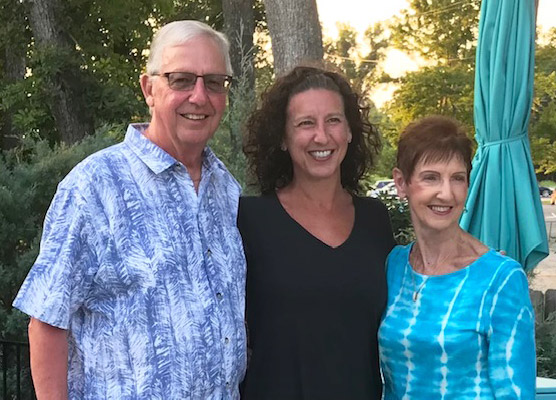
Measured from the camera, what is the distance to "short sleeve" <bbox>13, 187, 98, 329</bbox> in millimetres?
2023

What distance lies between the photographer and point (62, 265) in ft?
6.62

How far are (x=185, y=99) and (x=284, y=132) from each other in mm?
564

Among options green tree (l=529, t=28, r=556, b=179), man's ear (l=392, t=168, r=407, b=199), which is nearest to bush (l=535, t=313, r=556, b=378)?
man's ear (l=392, t=168, r=407, b=199)

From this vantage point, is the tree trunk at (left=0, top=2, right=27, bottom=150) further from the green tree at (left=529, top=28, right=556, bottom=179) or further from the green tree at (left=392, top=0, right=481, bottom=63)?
the green tree at (left=529, top=28, right=556, bottom=179)

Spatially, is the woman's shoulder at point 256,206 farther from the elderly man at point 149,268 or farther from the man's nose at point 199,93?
the man's nose at point 199,93

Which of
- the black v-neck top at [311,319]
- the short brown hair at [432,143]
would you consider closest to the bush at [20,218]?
the black v-neck top at [311,319]

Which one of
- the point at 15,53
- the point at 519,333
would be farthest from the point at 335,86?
the point at 15,53

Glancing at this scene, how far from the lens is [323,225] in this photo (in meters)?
2.66

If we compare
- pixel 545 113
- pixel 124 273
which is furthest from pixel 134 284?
pixel 545 113

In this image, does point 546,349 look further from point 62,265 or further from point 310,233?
point 62,265

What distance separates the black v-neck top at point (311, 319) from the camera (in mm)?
2475

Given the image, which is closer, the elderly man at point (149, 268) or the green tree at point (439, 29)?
the elderly man at point (149, 268)

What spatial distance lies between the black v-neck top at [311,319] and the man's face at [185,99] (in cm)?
52

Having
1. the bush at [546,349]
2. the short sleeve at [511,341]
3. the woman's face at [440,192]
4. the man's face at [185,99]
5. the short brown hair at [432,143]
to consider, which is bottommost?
the bush at [546,349]
